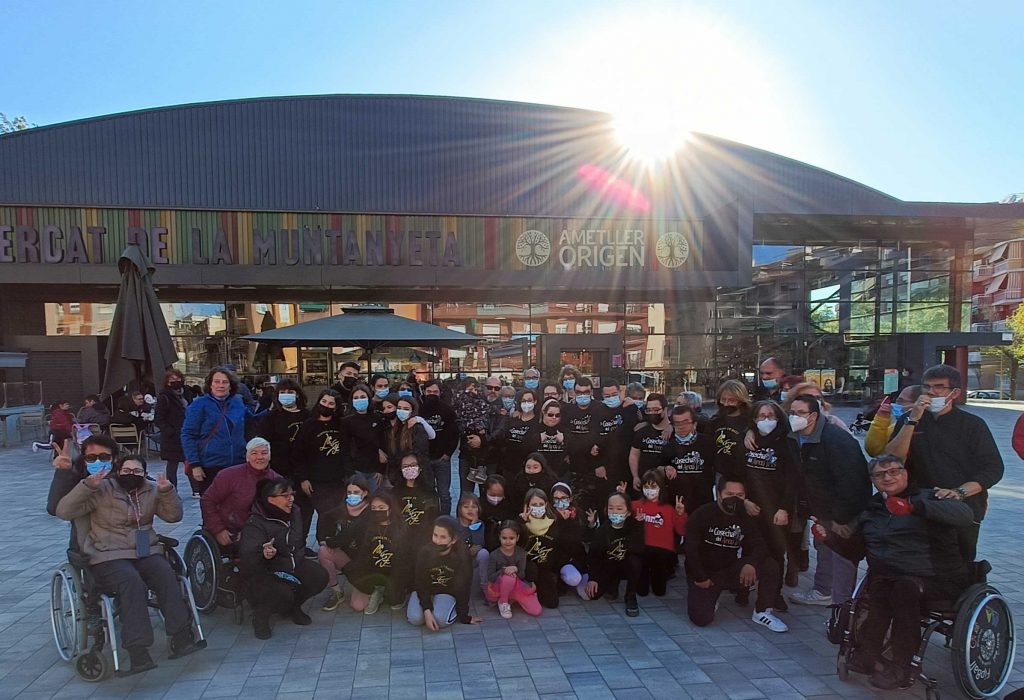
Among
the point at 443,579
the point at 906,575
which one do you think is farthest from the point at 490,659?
the point at 906,575

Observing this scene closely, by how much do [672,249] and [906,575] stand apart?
12891 mm

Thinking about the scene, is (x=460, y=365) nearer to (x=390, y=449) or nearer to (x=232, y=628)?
(x=390, y=449)

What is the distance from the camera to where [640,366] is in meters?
16.9

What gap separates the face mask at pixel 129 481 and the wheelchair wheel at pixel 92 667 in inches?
40.4

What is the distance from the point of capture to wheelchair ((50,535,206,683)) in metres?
3.32

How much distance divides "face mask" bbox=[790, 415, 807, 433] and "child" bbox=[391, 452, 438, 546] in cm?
305

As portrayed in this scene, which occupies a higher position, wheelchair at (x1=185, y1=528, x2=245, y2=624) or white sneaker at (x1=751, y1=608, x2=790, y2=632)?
wheelchair at (x1=185, y1=528, x2=245, y2=624)

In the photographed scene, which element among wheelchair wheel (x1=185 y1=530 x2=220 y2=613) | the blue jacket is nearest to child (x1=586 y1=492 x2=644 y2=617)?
wheelchair wheel (x1=185 y1=530 x2=220 y2=613)

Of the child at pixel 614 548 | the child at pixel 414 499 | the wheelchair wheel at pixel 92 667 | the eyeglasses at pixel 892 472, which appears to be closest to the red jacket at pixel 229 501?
the wheelchair wheel at pixel 92 667

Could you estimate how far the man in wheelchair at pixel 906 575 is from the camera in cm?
311

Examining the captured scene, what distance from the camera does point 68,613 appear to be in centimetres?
351

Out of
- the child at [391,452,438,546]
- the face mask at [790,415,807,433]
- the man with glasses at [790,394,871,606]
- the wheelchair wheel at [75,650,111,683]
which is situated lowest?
the wheelchair wheel at [75,650,111,683]

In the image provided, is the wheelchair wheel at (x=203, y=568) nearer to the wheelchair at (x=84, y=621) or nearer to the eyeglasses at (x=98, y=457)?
the wheelchair at (x=84, y=621)

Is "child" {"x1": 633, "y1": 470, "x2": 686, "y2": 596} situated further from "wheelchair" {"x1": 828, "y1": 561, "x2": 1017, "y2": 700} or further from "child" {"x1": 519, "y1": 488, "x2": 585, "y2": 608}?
"wheelchair" {"x1": 828, "y1": 561, "x2": 1017, "y2": 700}
